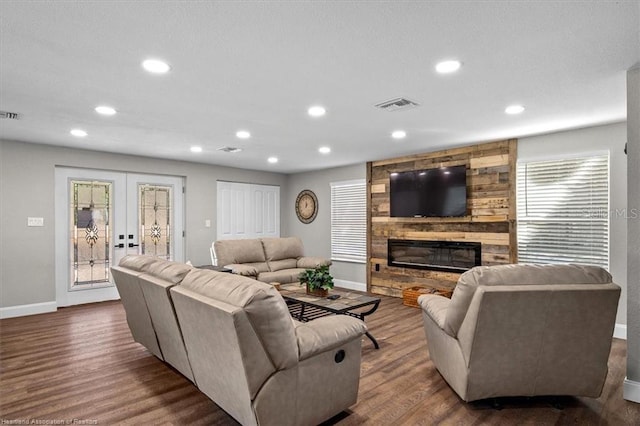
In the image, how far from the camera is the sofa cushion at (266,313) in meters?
1.80

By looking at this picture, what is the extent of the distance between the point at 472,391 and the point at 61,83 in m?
3.76

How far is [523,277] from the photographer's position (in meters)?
2.26

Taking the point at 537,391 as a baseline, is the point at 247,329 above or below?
above

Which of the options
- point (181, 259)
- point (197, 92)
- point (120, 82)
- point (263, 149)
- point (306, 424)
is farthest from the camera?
point (181, 259)

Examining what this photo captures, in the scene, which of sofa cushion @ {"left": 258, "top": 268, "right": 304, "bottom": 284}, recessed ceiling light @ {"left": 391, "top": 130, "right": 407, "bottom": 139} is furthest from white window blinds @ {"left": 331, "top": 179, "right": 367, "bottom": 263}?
recessed ceiling light @ {"left": 391, "top": 130, "right": 407, "bottom": 139}

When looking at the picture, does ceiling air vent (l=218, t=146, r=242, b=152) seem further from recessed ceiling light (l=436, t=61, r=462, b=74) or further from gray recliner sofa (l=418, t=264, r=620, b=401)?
gray recliner sofa (l=418, t=264, r=620, b=401)

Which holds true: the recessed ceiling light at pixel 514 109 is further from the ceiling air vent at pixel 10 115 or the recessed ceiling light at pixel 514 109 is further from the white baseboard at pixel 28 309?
the white baseboard at pixel 28 309

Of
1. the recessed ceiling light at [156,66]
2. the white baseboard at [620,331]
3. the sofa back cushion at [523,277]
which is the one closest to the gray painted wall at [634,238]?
the sofa back cushion at [523,277]

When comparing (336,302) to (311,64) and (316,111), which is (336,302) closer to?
(316,111)

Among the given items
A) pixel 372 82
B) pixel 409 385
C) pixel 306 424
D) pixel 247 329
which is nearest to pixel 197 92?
pixel 372 82

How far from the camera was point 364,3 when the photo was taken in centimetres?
177

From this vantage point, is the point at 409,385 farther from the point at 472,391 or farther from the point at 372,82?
the point at 372,82

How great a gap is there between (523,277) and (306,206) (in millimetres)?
5738

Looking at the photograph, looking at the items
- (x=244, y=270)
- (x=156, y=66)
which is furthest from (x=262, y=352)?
(x=244, y=270)
